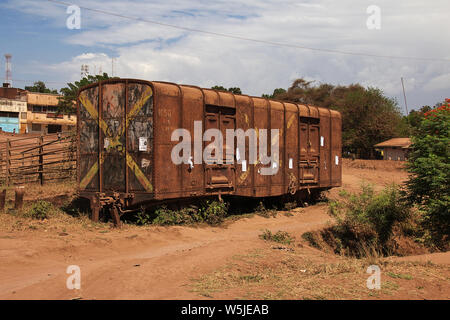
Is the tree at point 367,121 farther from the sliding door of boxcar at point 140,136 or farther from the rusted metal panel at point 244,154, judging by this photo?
the sliding door of boxcar at point 140,136

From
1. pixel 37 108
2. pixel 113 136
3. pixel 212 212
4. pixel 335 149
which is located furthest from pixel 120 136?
pixel 37 108

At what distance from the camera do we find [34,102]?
4772 cm

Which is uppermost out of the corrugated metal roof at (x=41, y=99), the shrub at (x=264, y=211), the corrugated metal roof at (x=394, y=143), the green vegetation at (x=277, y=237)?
the corrugated metal roof at (x=41, y=99)

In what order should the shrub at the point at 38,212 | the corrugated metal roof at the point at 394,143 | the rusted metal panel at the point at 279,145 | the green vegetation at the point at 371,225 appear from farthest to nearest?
the corrugated metal roof at the point at 394,143
the rusted metal panel at the point at 279,145
the green vegetation at the point at 371,225
the shrub at the point at 38,212

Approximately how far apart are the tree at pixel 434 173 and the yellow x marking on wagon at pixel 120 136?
7.98m

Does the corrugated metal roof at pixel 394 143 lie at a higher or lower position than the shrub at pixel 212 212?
higher

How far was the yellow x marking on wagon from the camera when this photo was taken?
36.6ft

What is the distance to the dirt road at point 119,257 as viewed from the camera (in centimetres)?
592

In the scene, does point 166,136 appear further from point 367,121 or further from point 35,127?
point 35,127

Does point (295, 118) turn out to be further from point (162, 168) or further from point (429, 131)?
point (162, 168)

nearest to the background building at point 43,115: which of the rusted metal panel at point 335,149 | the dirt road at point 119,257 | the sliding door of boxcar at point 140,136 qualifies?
the rusted metal panel at point 335,149

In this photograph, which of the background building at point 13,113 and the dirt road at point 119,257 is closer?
the dirt road at point 119,257

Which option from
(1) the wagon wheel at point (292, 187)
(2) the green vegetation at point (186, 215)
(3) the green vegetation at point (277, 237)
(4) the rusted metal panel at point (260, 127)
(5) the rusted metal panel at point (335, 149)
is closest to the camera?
(3) the green vegetation at point (277, 237)

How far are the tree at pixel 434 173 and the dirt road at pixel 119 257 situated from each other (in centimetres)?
339
